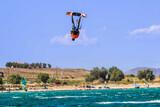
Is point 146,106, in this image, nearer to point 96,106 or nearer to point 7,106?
point 96,106

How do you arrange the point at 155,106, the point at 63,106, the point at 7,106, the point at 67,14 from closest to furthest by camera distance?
the point at 67,14 < the point at 155,106 < the point at 63,106 < the point at 7,106

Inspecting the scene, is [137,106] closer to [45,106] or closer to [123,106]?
[123,106]

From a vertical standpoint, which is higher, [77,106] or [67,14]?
[67,14]

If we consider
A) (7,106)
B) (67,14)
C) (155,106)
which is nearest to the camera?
(67,14)

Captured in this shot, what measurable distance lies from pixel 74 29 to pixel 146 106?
193ft

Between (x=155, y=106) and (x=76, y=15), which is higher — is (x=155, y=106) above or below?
below

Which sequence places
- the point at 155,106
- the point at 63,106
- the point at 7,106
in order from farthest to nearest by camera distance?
the point at 7,106, the point at 63,106, the point at 155,106

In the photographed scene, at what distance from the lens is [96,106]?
391 ft

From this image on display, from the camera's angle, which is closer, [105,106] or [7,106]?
[105,106]

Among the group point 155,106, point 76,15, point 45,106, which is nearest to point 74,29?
point 76,15

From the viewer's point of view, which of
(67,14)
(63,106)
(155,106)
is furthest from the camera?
(63,106)

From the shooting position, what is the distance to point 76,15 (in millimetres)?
56344

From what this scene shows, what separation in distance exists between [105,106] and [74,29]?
204ft

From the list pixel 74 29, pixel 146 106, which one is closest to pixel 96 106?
pixel 146 106
